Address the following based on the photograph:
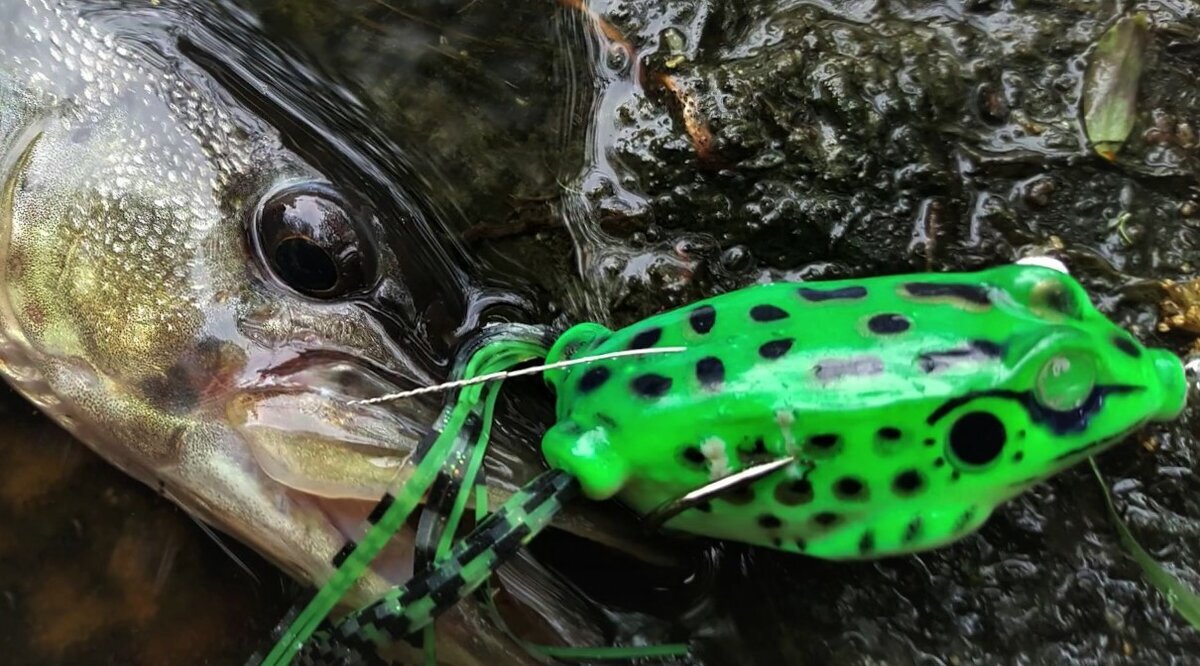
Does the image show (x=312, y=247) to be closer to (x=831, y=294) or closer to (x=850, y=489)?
(x=831, y=294)

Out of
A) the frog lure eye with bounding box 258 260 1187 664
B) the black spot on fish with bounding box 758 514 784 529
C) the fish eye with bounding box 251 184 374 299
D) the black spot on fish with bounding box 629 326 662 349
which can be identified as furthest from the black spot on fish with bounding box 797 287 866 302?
the fish eye with bounding box 251 184 374 299

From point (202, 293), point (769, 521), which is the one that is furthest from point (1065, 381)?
point (202, 293)

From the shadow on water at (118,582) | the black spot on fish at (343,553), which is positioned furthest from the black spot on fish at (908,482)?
the shadow on water at (118,582)

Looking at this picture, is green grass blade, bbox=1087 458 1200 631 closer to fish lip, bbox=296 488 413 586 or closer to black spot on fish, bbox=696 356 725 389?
black spot on fish, bbox=696 356 725 389

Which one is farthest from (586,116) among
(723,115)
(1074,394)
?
(1074,394)

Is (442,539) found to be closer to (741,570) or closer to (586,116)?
(741,570)
